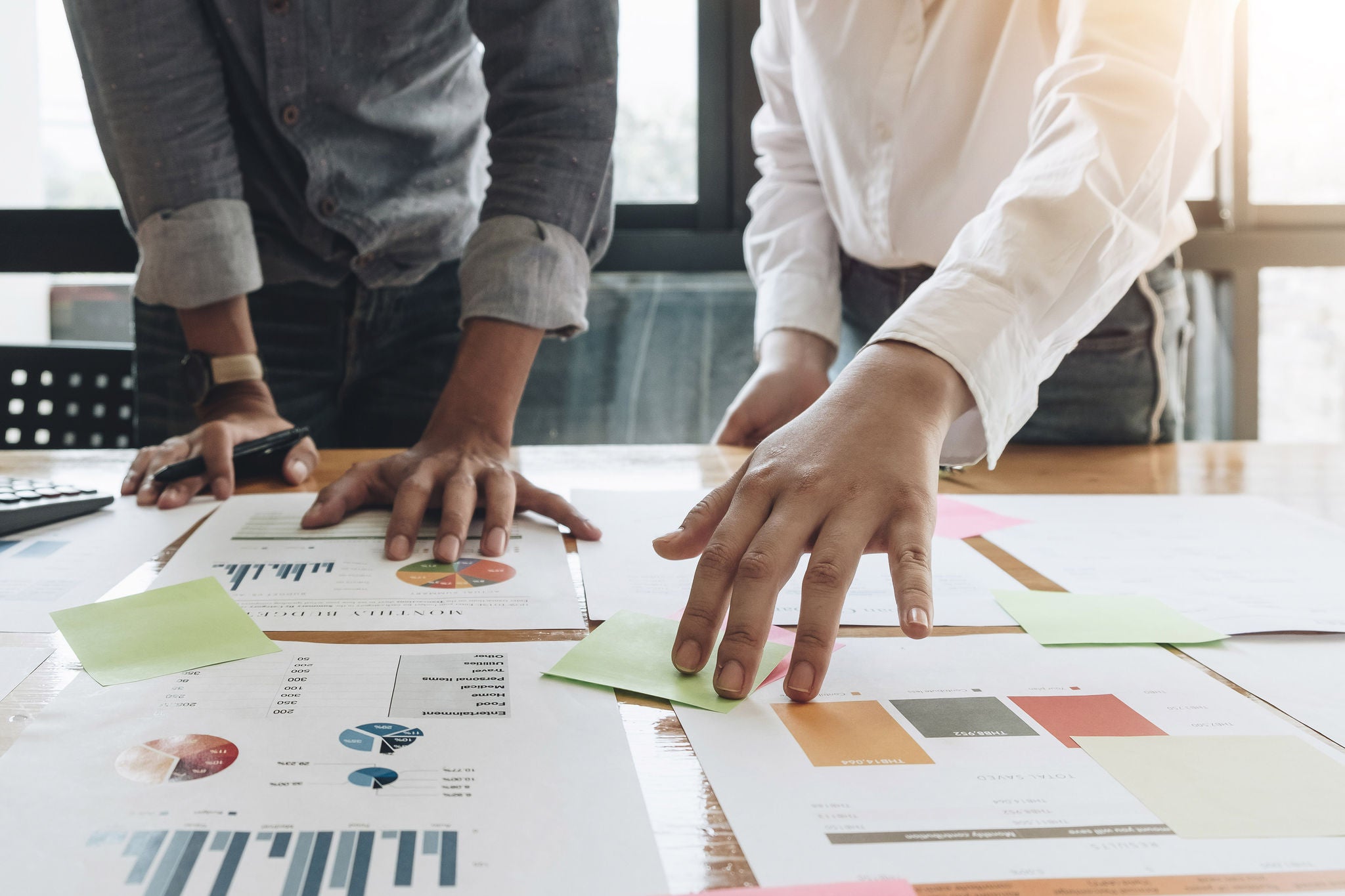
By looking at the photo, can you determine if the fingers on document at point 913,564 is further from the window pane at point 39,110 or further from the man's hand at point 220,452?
the window pane at point 39,110

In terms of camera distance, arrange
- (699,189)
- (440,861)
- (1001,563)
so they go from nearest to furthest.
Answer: (440,861) → (1001,563) → (699,189)

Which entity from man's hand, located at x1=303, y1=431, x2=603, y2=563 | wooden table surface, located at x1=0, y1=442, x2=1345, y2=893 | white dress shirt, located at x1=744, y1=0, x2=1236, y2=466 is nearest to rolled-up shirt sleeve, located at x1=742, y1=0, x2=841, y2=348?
white dress shirt, located at x1=744, y1=0, x2=1236, y2=466

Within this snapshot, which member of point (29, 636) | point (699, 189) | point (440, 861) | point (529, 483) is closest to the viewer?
point (440, 861)

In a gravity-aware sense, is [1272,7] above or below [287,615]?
above

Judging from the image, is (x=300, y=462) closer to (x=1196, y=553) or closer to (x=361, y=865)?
(x=361, y=865)

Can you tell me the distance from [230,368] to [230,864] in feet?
2.66

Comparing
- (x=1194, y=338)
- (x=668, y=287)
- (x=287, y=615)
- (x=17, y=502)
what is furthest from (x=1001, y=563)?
(x=1194, y=338)

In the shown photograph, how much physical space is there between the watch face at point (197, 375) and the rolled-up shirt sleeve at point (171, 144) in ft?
0.21

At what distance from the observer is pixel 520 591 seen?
0.59 metres

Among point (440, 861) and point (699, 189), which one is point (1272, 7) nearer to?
point (699, 189)

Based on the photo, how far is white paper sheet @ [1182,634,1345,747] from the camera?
435 millimetres

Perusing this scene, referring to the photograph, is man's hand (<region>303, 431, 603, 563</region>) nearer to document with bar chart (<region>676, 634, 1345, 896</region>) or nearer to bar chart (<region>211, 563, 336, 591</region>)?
bar chart (<region>211, 563, 336, 591</region>)

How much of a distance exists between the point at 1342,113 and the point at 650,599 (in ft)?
7.84

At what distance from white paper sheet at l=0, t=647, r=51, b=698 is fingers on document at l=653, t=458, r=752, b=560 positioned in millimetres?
321
